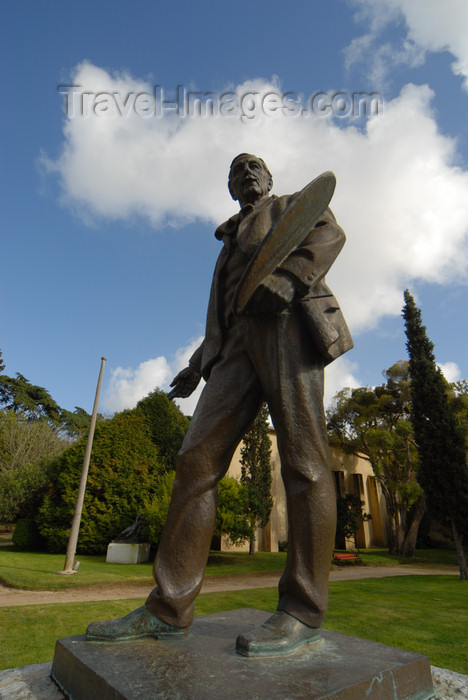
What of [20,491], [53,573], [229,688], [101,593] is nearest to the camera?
[229,688]

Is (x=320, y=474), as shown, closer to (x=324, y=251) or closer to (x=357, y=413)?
(x=324, y=251)

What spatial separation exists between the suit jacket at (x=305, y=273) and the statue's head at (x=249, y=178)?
0.37 feet

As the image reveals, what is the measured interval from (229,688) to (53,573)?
528 inches

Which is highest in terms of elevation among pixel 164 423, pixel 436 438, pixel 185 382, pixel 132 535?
pixel 164 423

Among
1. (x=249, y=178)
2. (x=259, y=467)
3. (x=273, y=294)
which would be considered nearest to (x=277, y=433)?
(x=273, y=294)

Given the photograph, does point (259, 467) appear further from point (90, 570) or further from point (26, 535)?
point (26, 535)

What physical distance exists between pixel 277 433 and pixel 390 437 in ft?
73.3

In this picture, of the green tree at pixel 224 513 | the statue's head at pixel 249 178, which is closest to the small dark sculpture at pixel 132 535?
the green tree at pixel 224 513

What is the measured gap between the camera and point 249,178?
3113 millimetres

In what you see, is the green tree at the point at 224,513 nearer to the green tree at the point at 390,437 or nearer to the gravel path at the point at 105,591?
the gravel path at the point at 105,591

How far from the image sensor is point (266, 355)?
101 inches

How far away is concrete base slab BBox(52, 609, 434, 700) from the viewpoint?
160cm

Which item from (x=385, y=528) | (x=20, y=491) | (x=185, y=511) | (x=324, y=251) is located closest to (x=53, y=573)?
(x=20, y=491)

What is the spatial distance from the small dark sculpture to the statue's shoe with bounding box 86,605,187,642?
54.2 feet
